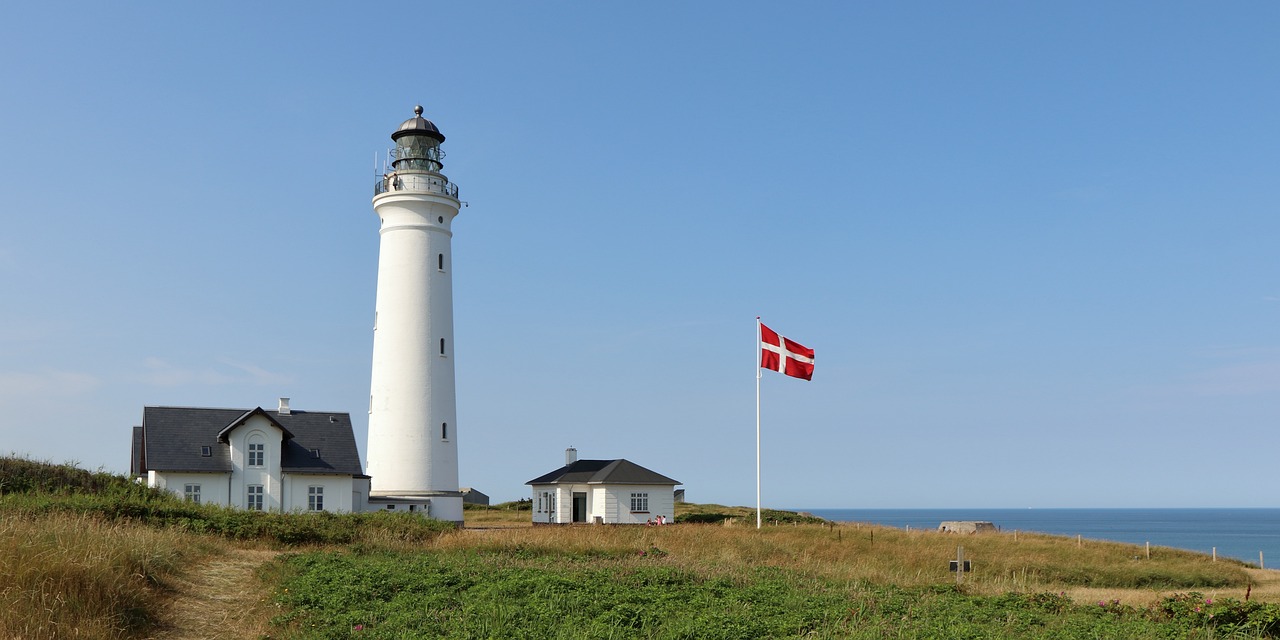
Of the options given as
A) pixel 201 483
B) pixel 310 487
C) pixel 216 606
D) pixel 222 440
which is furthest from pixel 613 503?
pixel 216 606

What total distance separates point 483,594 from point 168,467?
26.7 m

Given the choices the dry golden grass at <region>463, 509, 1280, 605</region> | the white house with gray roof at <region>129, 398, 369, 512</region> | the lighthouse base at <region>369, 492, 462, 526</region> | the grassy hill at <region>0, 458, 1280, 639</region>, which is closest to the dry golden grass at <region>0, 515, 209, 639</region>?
the grassy hill at <region>0, 458, 1280, 639</region>

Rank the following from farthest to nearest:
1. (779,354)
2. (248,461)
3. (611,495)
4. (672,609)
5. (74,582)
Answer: (611,495), (248,461), (779,354), (672,609), (74,582)

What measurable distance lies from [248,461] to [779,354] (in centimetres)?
1922

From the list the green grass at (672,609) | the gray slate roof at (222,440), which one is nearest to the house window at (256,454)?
the gray slate roof at (222,440)

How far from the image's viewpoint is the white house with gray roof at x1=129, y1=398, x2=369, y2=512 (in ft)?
115

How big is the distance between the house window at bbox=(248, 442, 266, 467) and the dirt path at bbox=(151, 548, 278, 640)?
18.9 m

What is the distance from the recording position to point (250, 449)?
118ft

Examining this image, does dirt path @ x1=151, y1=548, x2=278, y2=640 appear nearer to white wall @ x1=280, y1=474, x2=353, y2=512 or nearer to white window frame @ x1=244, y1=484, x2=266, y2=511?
white wall @ x1=280, y1=474, x2=353, y2=512

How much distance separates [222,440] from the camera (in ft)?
118

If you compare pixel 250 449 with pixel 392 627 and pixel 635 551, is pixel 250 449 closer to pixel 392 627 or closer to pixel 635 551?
pixel 635 551


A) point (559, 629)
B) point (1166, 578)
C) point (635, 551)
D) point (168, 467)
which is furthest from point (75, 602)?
point (1166, 578)

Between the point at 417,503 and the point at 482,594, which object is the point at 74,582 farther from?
the point at 417,503

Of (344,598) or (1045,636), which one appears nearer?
(1045,636)
